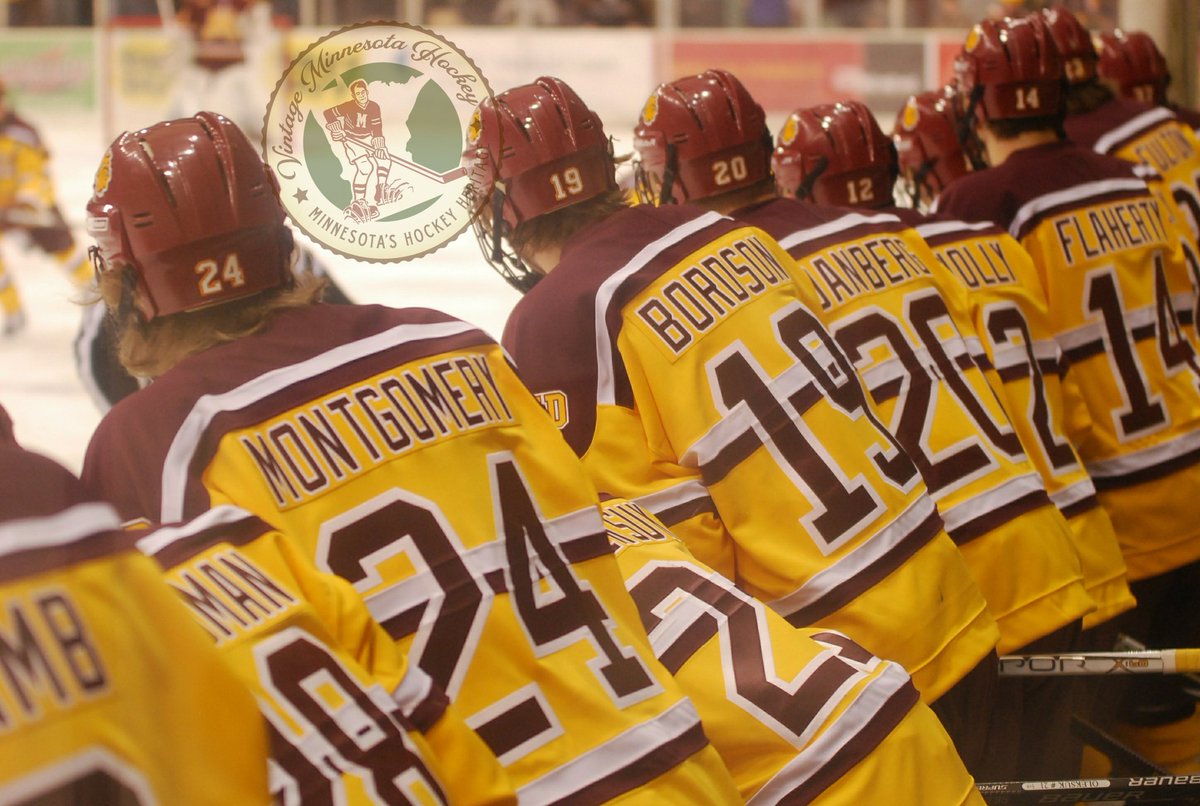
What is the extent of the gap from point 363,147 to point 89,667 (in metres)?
1.11

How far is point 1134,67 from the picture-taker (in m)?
4.89

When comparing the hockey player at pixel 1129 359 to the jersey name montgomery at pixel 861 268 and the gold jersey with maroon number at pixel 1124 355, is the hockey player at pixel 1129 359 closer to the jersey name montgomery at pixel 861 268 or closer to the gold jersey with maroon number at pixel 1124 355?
the gold jersey with maroon number at pixel 1124 355

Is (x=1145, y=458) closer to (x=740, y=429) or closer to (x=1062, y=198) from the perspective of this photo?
(x=1062, y=198)

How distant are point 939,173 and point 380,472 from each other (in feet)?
8.50

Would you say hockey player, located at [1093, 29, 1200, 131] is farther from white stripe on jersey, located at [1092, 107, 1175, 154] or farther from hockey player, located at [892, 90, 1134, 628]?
hockey player, located at [892, 90, 1134, 628]

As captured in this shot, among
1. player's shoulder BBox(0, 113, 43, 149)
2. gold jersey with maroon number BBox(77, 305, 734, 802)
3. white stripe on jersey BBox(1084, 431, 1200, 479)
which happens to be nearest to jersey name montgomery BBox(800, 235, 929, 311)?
white stripe on jersey BBox(1084, 431, 1200, 479)

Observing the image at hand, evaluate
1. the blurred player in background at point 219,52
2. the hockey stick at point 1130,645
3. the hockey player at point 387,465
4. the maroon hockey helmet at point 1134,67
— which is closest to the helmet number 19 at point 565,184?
the hockey player at point 387,465

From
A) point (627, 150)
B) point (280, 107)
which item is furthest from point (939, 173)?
point (280, 107)

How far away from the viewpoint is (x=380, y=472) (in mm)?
1398

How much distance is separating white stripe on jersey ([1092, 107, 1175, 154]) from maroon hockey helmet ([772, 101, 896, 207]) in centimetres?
136

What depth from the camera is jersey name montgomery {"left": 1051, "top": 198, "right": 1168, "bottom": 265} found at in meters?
2.92

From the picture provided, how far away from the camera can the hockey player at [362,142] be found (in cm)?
178

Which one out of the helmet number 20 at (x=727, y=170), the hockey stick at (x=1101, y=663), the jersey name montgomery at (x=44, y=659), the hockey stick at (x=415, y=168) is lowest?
Result: the hockey stick at (x=1101, y=663)

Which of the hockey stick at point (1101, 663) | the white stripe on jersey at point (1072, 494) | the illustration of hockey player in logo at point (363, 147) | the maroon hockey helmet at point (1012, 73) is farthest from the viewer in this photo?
the maroon hockey helmet at point (1012, 73)
